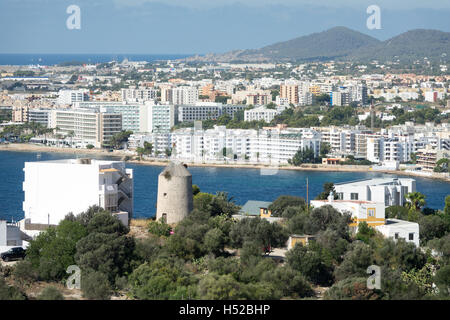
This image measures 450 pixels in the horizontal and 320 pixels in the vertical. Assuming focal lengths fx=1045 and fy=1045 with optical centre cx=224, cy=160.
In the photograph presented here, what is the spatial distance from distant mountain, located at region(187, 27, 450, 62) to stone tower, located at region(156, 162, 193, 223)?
207ft

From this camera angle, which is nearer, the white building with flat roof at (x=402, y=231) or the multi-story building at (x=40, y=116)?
the white building with flat roof at (x=402, y=231)

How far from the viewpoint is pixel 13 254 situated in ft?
27.5

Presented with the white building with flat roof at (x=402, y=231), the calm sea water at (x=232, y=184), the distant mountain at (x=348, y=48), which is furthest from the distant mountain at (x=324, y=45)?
the white building with flat roof at (x=402, y=231)

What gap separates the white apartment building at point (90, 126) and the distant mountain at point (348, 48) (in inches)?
1709

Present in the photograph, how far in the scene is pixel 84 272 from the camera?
24.4ft

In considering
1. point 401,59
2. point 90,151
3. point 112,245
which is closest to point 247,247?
point 112,245

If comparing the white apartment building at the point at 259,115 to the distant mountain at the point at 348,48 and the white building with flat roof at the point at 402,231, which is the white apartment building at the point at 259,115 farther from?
the distant mountain at the point at 348,48

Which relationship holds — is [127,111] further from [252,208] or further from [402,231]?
[402,231]

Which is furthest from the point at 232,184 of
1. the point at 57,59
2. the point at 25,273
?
the point at 57,59

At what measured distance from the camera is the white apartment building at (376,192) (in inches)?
431

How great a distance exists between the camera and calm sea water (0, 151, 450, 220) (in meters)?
16.3

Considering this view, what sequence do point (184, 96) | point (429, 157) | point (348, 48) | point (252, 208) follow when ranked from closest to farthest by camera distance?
point (252, 208), point (429, 157), point (184, 96), point (348, 48)

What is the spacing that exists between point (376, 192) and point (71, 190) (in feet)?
11.4
